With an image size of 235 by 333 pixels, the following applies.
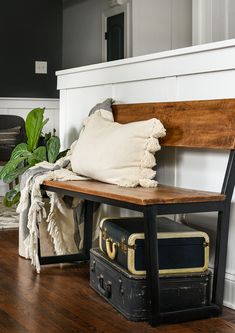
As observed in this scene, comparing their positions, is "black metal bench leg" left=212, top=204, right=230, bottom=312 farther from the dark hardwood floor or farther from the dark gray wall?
the dark gray wall

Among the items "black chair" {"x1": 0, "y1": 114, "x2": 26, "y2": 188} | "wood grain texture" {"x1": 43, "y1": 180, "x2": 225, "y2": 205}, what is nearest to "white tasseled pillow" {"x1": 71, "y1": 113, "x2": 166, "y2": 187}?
"wood grain texture" {"x1": 43, "y1": 180, "x2": 225, "y2": 205}

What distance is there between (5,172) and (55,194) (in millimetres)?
452

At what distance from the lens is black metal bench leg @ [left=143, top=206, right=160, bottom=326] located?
215 centimetres

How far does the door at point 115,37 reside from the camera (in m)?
6.34

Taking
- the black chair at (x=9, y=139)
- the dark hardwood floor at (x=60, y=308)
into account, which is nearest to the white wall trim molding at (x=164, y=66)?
the dark hardwood floor at (x=60, y=308)

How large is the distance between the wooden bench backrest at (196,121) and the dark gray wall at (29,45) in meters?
3.96

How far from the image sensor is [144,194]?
2.28 meters

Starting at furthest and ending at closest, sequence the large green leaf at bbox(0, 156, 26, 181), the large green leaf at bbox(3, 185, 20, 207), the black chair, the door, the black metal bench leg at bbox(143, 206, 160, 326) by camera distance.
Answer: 1. the door
2. the black chair
3. the large green leaf at bbox(3, 185, 20, 207)
4. the large green leaf at bbox(0, 156, 26, 181)
5. the black metal bench leg at bbox(143, 206, 160, 326)

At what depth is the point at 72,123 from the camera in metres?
3.73

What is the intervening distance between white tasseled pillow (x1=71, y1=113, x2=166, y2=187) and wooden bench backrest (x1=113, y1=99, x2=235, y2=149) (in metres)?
0.09

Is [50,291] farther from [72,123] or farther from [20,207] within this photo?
[72,123]

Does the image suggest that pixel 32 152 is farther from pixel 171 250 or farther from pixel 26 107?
pixel 26 107

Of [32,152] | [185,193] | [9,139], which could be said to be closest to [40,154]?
A: [32,152]

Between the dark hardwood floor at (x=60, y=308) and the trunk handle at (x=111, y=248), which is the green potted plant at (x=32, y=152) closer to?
the dark hardwood floor at (x=60, y=308)
